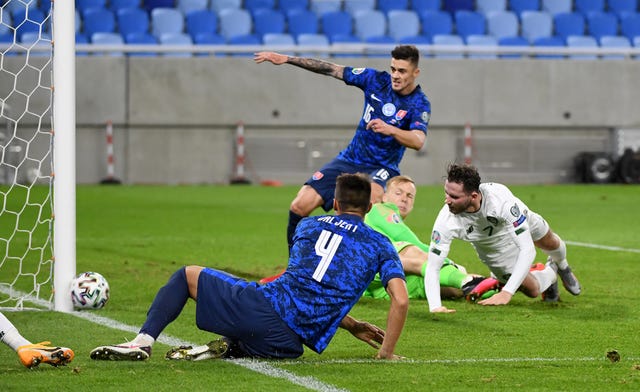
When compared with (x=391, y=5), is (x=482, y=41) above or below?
below

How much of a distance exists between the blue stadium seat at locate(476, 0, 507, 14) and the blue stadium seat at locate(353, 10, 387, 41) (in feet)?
9.13

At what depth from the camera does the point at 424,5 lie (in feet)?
91.5

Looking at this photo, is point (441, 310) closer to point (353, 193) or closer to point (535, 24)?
point (353, 193)

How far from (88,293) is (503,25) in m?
21.4

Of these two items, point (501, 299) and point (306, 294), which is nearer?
point (306, 294)

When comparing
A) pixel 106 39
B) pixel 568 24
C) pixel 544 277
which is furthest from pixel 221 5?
pixel 544 277

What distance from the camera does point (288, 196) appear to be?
70.5ft

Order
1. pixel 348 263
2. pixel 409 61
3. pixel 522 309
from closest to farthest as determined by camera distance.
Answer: pixel 348 263 < pixel 522 309 < pixel 409 61

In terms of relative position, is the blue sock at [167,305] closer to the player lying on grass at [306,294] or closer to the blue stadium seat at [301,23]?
the player lying on grass at [306,294]

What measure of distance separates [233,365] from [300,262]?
0.60 meters

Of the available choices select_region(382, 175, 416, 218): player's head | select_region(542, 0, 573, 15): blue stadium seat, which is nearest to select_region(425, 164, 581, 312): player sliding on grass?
select_region(382, 175, 416, 218): player's head

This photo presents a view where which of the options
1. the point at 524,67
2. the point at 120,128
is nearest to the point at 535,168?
the point at 524,67

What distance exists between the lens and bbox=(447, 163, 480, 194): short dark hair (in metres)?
7.25

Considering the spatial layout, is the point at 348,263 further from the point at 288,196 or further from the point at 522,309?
the point at 288,196
